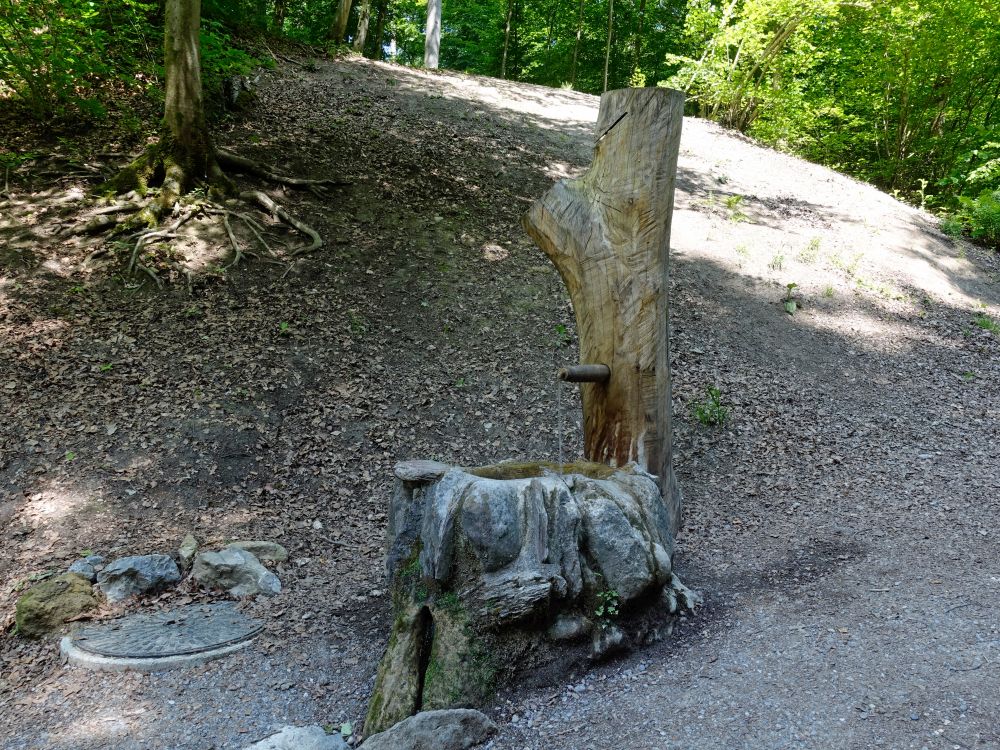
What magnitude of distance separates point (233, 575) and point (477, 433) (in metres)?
2.63

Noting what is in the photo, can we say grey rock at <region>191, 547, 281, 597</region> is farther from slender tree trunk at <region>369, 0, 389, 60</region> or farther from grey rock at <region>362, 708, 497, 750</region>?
slender tree trunk at <region>369, 0, 389, 60</region>

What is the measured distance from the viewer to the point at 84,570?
4.76 m

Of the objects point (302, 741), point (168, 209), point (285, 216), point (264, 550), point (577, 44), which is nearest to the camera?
point (302, 741)

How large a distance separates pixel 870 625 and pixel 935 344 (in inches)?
240

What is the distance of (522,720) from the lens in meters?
3.33

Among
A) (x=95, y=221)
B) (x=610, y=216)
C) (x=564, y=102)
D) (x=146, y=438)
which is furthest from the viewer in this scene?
(x=564, y=102)

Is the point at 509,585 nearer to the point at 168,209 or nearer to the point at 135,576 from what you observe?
the point at 135,576

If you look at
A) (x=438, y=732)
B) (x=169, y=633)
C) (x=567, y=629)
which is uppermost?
(x=567, y=629)

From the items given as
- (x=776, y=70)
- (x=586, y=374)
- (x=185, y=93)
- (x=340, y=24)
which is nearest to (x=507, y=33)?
(x=340, y=24)

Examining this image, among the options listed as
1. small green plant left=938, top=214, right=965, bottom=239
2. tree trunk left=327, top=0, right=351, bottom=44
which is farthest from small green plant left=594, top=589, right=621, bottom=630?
tree trunk left=327, top=0, right=351, bottom=44

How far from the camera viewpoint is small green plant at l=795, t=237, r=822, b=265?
1000cm

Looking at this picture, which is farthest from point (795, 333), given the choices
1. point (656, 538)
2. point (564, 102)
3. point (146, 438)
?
point (564, 102)

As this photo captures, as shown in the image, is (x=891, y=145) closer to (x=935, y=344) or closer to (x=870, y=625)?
(x=935, y=344)

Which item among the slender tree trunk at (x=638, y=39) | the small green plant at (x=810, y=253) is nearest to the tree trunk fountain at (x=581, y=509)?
the small green plant at (x=810, y=253)
